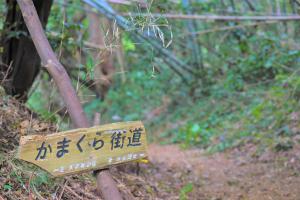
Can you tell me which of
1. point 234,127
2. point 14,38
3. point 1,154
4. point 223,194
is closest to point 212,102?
point 234,127

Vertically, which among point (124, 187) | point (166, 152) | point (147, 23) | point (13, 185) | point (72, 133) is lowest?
point (166, 152)

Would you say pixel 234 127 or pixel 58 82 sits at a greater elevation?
pixel 58 82

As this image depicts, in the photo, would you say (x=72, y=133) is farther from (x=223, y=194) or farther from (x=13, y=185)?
(x=223, y=194)

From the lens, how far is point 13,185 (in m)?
2.93

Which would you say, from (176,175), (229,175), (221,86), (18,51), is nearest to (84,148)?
(18,51)

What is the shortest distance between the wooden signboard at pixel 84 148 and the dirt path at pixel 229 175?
1.73 metres

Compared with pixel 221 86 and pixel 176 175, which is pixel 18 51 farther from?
pixel 221 86

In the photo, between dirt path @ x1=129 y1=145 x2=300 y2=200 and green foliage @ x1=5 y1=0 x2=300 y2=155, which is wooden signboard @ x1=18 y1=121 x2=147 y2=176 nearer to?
dirt path @ x1=129 y1=145 x2=300 y2=200

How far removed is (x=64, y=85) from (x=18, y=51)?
2568 mm

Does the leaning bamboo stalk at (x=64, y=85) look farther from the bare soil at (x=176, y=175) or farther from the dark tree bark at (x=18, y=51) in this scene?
the dark tree bark at (x=18, y=51)

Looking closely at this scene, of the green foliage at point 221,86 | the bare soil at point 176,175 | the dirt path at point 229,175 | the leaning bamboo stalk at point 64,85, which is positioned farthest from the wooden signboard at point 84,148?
the green foliage at point 221,86

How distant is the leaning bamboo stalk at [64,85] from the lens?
239cm

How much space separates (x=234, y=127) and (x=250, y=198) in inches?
128

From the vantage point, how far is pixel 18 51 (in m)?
4.80
